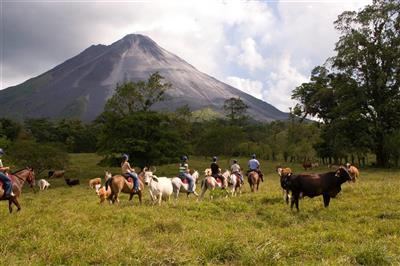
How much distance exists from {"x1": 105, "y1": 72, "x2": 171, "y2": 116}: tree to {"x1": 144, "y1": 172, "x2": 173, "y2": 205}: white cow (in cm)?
3613

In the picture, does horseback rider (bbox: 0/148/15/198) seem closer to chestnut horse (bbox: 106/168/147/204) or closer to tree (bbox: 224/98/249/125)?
chestnut horse (bbox: 106/168/147/204)

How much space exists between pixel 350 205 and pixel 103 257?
9780 millimetres

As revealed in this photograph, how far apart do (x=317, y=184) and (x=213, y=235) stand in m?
6.08

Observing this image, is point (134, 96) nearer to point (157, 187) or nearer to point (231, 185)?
point (231, 185)

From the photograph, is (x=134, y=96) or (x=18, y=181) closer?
(x=18, y=181)

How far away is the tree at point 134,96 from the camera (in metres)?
53.3

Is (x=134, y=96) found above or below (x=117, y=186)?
above

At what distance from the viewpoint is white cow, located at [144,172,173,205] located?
670 inches

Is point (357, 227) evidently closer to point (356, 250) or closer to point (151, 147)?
point (356, 250)

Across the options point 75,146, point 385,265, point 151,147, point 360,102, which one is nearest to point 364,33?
point 360,102

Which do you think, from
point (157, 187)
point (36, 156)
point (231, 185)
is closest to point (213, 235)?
point (157, 187)

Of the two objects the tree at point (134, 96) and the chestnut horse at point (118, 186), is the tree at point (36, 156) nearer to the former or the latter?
the tree at point (134, 96)

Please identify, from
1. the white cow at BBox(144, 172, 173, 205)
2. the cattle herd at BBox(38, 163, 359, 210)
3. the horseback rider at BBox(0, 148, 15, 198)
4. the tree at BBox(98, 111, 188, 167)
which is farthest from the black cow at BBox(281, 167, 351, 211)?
the tree at BBox(98, 111, 188, 167)

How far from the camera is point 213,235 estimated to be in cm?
941
